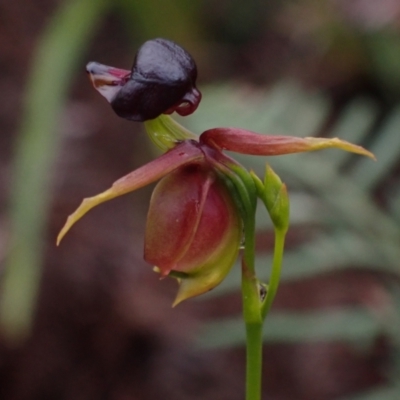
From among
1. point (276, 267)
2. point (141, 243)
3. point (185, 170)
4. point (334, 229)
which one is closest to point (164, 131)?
point (185, 170)

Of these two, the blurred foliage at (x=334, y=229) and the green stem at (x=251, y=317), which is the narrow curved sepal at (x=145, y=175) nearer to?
the green stem at (x=251, y=317)

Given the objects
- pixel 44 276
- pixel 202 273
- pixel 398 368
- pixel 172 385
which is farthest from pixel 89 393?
pixel 202 273

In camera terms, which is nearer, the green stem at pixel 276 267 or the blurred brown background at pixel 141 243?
the green stem at pixel 276 267

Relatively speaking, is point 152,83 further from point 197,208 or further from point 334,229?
point 334,229

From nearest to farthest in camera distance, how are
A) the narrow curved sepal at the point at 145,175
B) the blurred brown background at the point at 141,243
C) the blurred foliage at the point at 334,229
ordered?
the narrow curved sepal at the point at 145,175
the blurred foliage at the point at 334,229
the blurred brown background at the point at 141,243

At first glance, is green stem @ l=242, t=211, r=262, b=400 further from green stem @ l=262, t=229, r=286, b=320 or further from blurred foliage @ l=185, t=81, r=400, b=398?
blurred foliage @ l=185, t=81, r=400, b=398

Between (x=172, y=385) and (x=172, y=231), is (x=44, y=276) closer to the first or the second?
(x=172, y=385)

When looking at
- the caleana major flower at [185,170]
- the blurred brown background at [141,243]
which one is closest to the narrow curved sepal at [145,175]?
the caleana major flower at [185,170]

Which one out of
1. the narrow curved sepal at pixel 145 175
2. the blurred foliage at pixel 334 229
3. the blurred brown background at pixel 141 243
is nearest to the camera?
the narrow curved sepal at pixel 145 175
